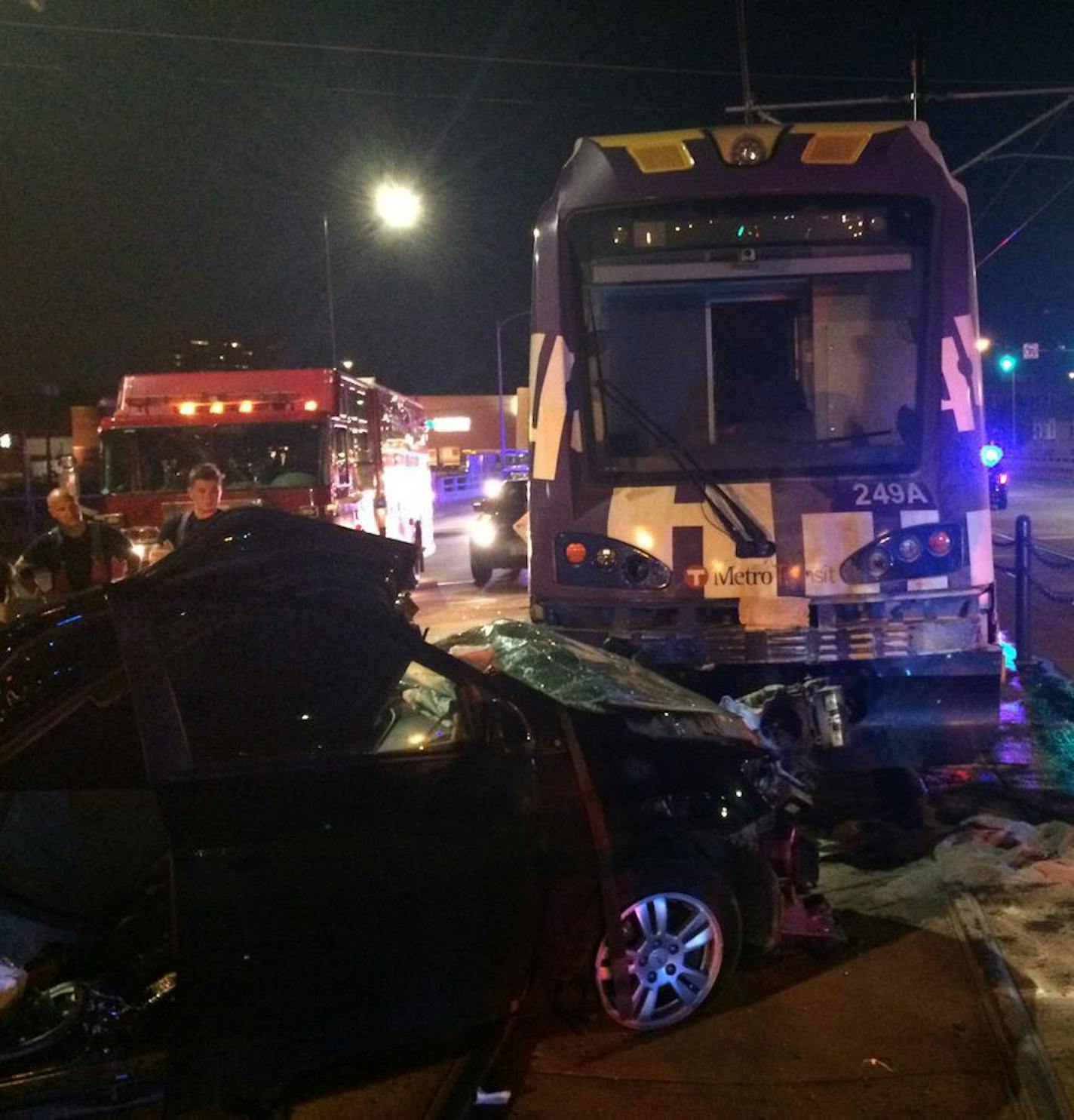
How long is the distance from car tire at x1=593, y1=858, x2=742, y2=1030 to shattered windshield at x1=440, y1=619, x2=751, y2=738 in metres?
0.59

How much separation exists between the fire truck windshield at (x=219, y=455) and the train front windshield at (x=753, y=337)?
26.6 feet

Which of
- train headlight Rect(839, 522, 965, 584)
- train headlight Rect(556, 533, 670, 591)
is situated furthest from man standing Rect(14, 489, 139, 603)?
train headlight Rect(839, 522, 965, 584)

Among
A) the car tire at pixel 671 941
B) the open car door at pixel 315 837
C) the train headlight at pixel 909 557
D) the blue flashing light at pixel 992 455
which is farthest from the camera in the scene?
the blue flashing light at pixel 992 455

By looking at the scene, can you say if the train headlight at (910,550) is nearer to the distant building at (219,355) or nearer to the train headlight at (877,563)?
the train headlight at (877,563)

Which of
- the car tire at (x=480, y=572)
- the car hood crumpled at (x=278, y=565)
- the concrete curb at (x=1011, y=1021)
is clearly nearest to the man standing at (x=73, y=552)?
the car hood crumpled at (x=278, y=565)

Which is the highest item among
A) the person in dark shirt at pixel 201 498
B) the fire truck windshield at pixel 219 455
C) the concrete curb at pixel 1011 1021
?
the fire truck windshield at pixel 219 455

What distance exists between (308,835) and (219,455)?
11418 millimetres

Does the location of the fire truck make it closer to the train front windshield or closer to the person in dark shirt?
the person in dark shirt

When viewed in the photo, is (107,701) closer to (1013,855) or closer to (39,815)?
(39,815)

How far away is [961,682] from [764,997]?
2892mm

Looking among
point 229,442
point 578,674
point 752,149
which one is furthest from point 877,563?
point 229,442

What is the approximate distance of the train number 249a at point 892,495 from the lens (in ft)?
21.8

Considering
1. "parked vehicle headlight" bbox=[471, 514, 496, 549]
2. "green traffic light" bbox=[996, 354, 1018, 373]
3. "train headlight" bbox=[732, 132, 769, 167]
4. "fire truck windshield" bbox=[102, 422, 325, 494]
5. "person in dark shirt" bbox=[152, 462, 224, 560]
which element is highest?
"green traffic light" bbox=[996, 354, 1018, 373]

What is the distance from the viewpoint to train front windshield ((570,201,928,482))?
6738 mm
